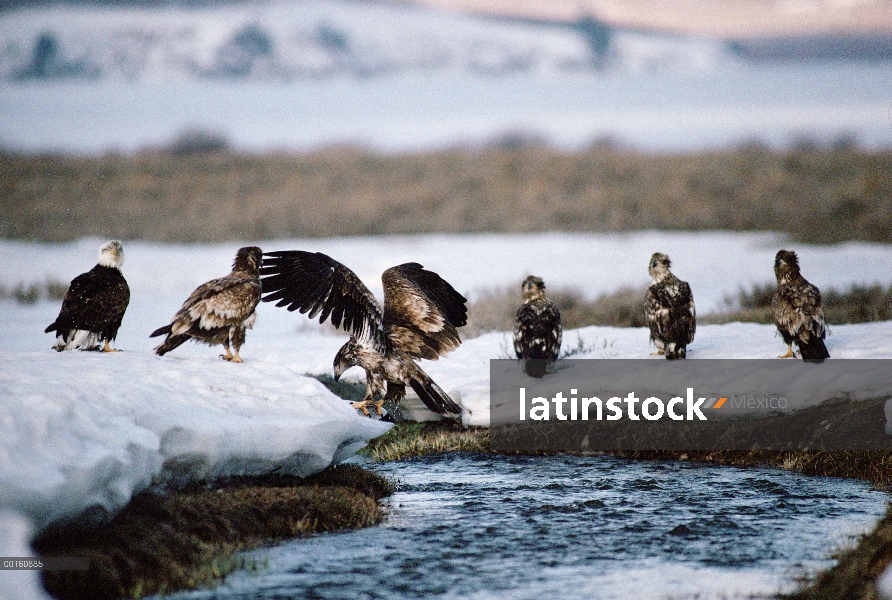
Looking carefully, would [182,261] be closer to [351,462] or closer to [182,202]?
[182,202]

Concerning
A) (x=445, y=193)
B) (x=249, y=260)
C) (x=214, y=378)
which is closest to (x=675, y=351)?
(x=249, y=260)

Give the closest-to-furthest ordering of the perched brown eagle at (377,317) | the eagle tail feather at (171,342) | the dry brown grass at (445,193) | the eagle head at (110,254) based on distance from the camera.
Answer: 1. the eagle tail feather at (171,342)
2. the perched brown eagle at (377,317)
3. the eagle head at (110,254)
4. the dry brown grass at (445,193)

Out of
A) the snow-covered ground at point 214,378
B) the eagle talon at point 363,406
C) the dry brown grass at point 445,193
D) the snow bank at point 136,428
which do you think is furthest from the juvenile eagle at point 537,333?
the dry brown grass at point 445,193

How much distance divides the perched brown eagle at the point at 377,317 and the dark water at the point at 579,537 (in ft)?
3.16

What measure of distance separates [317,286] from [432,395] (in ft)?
5.34

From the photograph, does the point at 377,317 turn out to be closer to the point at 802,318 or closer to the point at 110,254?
the point at 110,254

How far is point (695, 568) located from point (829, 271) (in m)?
18.6

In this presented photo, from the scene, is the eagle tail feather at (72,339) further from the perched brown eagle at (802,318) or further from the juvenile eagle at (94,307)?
the perched brown eagle at (802,318)

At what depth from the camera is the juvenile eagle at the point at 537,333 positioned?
11.5 m

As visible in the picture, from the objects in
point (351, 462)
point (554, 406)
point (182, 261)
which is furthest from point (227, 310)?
point (182, 261)

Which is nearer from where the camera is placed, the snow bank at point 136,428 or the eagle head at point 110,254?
the snow bank at point 136,428

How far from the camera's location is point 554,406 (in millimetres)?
11031

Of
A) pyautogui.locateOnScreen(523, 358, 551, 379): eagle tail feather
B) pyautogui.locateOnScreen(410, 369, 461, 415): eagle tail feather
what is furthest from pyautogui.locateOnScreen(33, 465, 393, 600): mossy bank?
pyautogui.locateOnScreen(523, 358, 551, 379): eagle tail feather

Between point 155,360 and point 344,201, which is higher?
point 344,201
